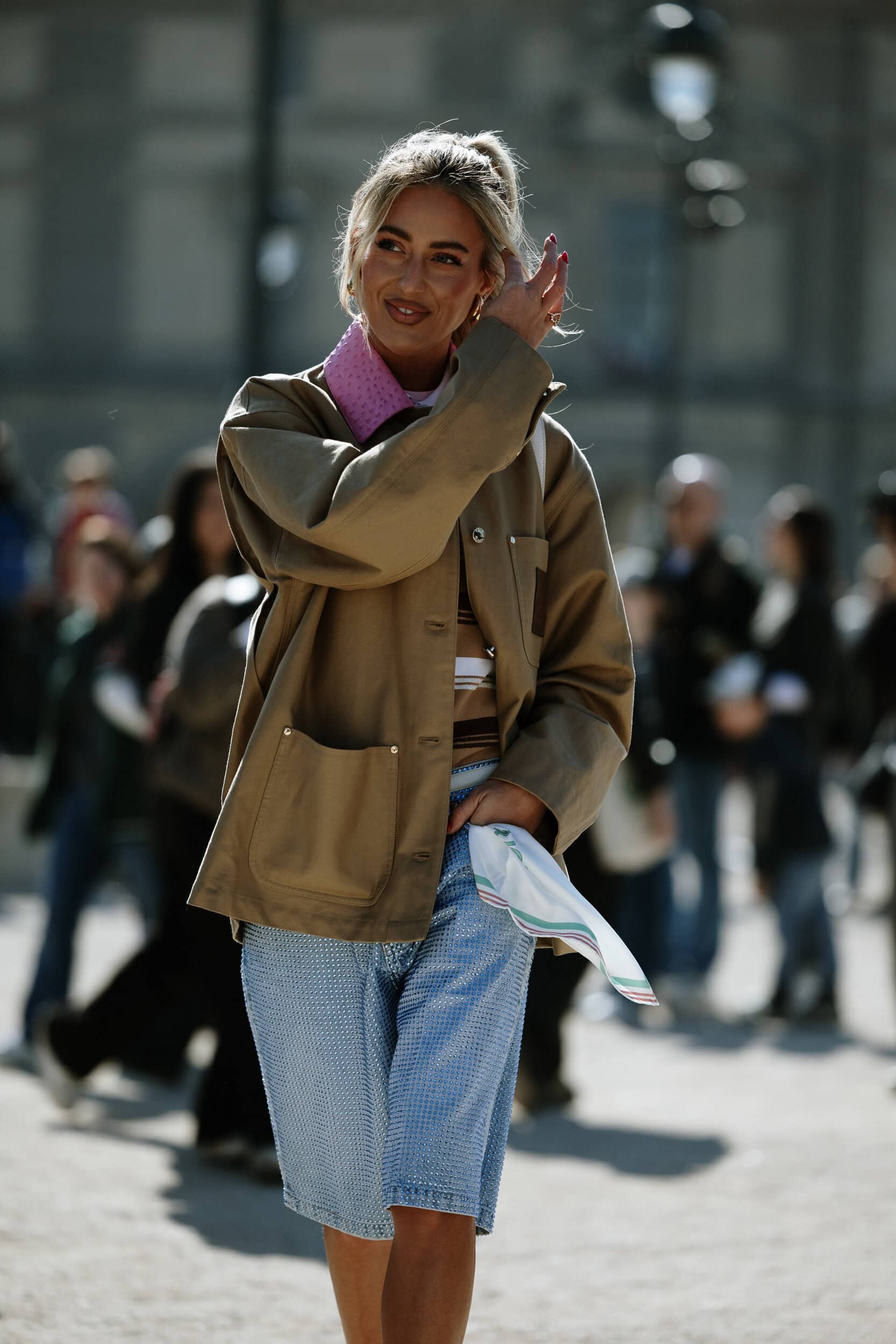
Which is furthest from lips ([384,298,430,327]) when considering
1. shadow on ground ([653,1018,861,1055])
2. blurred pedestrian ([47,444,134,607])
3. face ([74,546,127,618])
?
blurred pedestrian ([47,444,134,607])

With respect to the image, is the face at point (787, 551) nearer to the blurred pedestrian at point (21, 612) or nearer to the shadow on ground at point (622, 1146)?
the shadow on ground at point (622, 1146)

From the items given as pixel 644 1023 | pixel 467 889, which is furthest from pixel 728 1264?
pixel 644 1023

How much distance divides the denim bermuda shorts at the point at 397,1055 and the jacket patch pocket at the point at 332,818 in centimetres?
10

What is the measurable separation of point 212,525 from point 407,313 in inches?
125

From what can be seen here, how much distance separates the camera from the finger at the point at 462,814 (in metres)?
2.93

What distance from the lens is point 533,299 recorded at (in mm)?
2918

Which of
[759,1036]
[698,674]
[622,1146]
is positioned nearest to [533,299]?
[622,1146]

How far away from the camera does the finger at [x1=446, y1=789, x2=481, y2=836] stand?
2.93 metres

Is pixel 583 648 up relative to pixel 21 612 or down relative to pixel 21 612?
up

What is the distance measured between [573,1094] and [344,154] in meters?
26.5

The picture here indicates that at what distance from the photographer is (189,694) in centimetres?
545

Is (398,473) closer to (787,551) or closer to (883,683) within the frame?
(883,683)

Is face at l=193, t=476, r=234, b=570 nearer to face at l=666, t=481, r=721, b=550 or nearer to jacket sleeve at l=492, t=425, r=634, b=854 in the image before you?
jacket sleeve at l=492, t=425, r=634, b=854

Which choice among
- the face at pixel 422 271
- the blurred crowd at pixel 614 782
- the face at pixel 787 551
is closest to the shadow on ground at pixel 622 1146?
the blurred crowd at pixel 614 782
